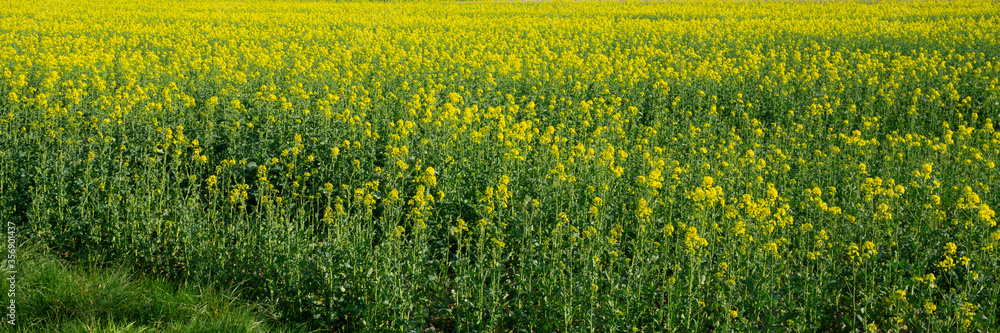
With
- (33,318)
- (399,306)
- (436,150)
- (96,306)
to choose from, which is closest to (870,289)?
(399,306)

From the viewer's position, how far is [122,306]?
14.8 ft

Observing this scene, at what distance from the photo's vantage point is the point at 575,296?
4.46 metres

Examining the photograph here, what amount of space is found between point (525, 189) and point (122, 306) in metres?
2.94

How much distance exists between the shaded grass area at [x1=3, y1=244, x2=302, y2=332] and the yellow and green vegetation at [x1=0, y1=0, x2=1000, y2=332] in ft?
0.82

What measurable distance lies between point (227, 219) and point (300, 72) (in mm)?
4774

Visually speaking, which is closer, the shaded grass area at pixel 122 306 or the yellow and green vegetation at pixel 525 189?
the shaded grass area at pixel 122 306

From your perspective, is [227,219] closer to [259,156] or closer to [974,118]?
[259,156]

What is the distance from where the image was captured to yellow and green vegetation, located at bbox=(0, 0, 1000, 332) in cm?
454

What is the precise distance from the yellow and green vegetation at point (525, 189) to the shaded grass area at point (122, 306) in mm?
250

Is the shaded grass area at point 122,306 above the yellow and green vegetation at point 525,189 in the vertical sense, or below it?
below

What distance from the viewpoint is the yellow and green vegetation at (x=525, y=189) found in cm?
454

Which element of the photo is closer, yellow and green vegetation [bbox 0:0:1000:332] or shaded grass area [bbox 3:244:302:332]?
shaded grass area [bbox 3:244:302:332]

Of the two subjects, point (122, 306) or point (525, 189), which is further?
point (525, 189)

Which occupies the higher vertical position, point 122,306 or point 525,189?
point 525,189
